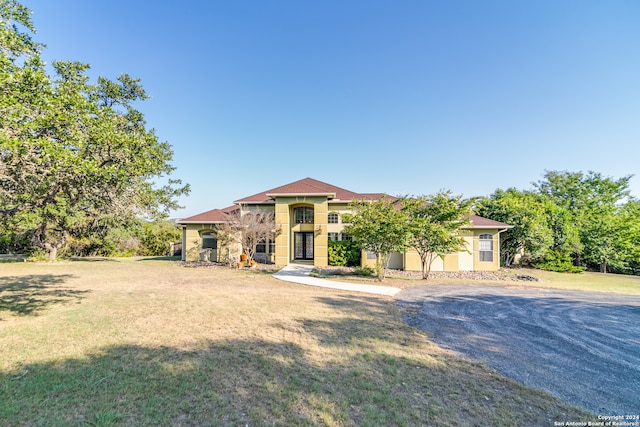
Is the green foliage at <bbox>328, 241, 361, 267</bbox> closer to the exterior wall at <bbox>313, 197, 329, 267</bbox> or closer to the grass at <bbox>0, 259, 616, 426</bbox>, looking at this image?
the exterior wall at <bbox>313, 197, 329, 267</bbox>

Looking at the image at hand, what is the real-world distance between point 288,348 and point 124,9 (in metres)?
14.9

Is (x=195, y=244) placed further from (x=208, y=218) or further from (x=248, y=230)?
(x=248, y=230)

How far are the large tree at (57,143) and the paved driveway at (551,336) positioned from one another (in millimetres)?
8771

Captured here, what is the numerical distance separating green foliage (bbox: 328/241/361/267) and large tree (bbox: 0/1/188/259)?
12742mm

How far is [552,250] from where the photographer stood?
21.5 meters

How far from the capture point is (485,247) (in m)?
19.5

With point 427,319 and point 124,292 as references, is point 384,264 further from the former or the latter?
point 124,292

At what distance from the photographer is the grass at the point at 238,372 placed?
3.31 meters

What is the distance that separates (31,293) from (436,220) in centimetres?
1780

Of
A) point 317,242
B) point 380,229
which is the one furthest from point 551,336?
point 317,242

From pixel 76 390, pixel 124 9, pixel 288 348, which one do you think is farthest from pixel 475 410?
pixel 124 9

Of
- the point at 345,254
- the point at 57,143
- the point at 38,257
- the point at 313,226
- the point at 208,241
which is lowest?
the point at 38,257

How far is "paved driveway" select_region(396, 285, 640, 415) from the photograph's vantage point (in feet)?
13.9

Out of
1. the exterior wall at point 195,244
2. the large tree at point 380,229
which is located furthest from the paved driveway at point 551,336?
the exterior wall at point 195,244
